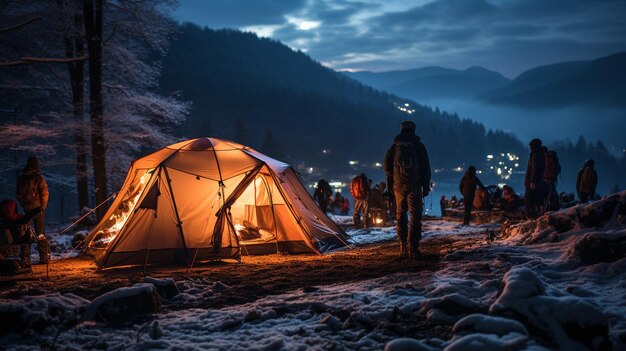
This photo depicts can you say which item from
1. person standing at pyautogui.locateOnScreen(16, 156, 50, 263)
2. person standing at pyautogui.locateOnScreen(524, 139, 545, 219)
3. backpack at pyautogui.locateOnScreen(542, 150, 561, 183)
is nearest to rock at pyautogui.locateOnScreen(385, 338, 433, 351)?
person standing at pyautogui.locateOnScreen(16, 156, 50, 263)

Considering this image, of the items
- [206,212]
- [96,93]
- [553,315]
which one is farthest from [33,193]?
[553,315]

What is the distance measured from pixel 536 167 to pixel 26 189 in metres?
11.8

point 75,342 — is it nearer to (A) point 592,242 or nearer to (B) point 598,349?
(B) point 598,349

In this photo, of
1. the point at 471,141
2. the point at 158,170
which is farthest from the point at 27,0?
the point at 471,141

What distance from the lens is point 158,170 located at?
9.39 meters

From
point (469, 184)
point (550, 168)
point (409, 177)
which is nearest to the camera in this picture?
point (409, 177)

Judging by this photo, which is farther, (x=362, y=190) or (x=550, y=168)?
(x=362, y=190)

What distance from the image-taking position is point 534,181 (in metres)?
11.7

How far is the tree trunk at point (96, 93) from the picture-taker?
15258mm

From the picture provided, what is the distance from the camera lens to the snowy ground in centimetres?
406

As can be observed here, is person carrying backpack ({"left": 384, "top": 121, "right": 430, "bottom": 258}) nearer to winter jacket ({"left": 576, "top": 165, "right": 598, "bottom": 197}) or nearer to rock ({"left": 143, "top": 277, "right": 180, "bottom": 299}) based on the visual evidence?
rock ({"left": 143, "top": 277, "right": 180, "bottom": 299})

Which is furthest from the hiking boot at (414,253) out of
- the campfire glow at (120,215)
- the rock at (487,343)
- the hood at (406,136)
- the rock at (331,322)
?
Result: the campfire glow at (120,215)

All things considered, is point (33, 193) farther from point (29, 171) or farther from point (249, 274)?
point (249, 274)

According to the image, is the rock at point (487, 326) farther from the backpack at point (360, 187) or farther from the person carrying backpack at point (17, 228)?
the backpack at point (360, 187)
